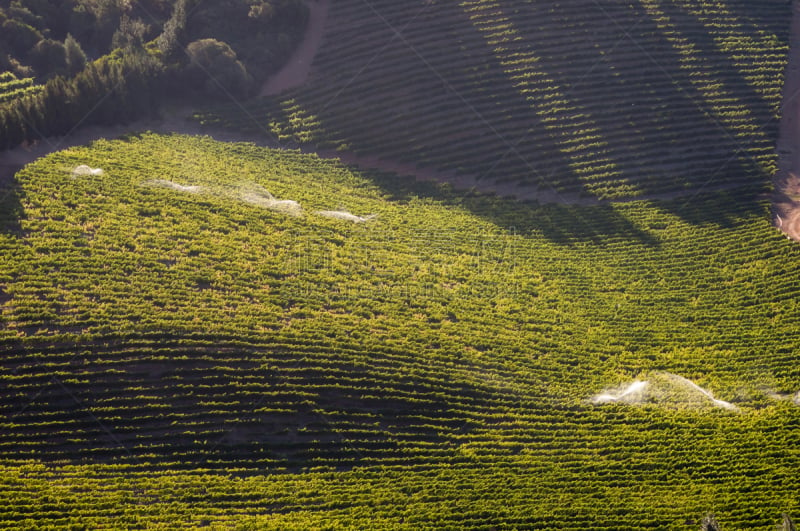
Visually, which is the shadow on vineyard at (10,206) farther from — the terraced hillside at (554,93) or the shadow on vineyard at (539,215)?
the shadow on vineyard at (539,215)

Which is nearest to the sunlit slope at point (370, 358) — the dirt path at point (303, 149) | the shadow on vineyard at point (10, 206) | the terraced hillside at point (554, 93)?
the shadow on vineyard at point (10, 206)

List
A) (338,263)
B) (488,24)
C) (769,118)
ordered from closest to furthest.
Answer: (338,263) → (769,118) → (488,24)

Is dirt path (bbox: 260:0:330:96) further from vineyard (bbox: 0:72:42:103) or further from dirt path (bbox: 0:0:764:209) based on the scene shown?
vineyard (bbox: 0:72:42:103)

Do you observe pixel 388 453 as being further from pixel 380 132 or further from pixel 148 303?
pixel 380 132

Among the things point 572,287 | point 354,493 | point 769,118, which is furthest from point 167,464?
point 769,118

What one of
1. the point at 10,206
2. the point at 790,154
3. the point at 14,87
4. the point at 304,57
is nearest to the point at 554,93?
the point at 790,154

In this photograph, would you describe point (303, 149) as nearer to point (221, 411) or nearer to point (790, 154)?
point (221, 411)

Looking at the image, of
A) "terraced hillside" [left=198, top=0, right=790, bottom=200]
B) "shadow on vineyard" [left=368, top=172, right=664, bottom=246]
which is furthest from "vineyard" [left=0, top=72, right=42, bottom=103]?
"shadow on vineyard" [left=368, top=172, right=664, bottom=246]
